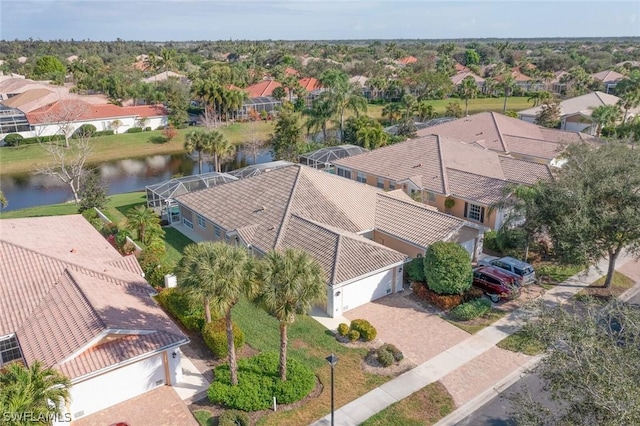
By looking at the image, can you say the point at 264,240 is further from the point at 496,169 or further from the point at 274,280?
the point at 496,169

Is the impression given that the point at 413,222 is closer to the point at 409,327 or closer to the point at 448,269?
the point at 448,269

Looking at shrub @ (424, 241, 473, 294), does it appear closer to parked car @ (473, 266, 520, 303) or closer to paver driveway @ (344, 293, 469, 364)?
parked car @ (473, 266, 520, 303)

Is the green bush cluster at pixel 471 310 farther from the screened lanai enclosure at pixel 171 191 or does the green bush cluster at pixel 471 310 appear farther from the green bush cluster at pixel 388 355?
the screened lanai enclosure at pixel 171 191

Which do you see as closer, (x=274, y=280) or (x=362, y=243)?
(x=274, y=280)

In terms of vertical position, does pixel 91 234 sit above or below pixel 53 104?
below

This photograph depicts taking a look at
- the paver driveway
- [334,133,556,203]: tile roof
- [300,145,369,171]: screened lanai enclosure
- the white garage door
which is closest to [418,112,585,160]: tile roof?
[334,133,556,203]: tile roof

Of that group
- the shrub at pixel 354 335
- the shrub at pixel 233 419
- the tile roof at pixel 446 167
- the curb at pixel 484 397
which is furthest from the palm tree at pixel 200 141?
the curb at pixel 484 397

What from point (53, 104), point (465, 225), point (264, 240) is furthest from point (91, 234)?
point (53, 104)
